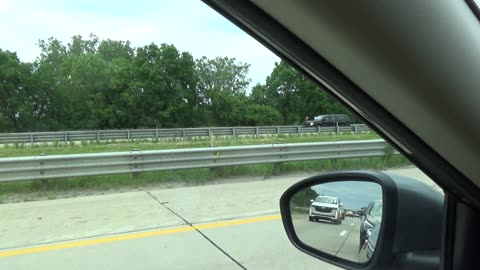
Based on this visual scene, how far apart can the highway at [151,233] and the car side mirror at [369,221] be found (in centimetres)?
311

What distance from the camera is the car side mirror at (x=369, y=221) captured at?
160cm

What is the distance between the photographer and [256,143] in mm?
11859

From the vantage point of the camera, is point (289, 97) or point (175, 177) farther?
point (175, 177)

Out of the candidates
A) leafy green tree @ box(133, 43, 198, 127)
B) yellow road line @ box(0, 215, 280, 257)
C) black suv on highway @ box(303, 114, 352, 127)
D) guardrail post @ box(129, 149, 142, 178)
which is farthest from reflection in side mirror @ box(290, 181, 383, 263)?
guardrail post @ box(129, 149, 142, 178)

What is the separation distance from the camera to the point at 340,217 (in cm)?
203

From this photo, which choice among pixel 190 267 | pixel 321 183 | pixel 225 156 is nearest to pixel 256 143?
pixel 225 156

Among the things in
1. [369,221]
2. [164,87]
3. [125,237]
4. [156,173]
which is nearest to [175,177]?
[156,173]

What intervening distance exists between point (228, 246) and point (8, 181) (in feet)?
16.5

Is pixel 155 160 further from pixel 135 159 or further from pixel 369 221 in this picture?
pixel 369 221

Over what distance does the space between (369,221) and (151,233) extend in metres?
4.99

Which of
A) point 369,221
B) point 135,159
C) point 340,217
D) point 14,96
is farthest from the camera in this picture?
point 14,96

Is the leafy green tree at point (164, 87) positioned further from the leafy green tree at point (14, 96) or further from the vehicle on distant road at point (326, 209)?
the vehicle on distant road at point (326, 209)

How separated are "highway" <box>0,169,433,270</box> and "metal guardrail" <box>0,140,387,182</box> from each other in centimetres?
82

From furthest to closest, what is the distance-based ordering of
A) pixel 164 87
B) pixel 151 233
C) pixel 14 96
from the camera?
1. pixel 14 96
2. pixel 164 87
3. pixel 151 233
